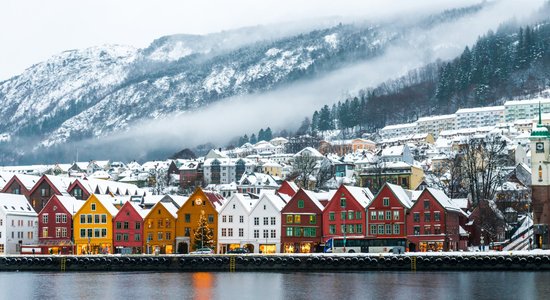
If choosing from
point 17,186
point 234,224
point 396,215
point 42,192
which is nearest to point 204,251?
point 234,224

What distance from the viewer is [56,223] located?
133 metres

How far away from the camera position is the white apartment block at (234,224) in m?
124

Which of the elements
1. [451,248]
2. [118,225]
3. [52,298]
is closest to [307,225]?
[451,248]

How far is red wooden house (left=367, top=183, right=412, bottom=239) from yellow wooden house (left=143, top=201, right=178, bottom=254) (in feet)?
90.9

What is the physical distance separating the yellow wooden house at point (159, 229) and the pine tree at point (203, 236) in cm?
500

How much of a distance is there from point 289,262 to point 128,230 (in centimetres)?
3344

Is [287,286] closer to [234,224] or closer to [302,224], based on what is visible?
[302,224]

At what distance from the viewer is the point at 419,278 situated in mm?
83500

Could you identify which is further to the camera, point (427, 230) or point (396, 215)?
point (396, 215)

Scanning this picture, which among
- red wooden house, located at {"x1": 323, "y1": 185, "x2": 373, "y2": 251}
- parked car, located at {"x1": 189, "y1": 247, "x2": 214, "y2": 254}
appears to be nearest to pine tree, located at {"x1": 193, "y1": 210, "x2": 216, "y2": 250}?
parked car, located at {"x1": 189, "y1": 247, "x2": 214, "y2": 254}

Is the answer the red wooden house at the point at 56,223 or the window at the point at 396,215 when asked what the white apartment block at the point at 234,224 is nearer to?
the window at the point at 396,215

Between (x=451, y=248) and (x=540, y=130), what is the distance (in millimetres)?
18647

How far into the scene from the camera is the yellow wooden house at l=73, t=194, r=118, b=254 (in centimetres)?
12888

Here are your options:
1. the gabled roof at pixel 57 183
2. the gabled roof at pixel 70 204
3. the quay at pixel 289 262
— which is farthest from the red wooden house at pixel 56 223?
the quay at pixel 289 262
